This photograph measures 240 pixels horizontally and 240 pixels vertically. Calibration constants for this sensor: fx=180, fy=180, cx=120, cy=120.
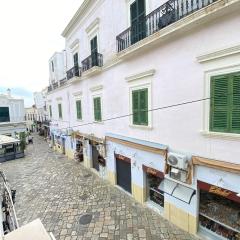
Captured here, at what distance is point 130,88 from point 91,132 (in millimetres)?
5538

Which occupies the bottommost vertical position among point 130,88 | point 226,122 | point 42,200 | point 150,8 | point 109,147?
point 42,200

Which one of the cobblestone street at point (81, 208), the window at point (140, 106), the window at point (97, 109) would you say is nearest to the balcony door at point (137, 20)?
the window at point (140, 106)

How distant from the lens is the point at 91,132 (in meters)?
12.8

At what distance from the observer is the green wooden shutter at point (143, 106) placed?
760 centimetres

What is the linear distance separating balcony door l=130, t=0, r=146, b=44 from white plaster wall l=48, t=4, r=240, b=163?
0.51m

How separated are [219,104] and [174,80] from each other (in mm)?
1765

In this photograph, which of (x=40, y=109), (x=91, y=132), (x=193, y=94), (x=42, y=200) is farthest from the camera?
(x=40, y=109)

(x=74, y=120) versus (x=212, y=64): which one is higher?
(x=212, y=64)

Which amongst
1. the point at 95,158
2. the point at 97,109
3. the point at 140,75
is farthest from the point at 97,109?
the point at 140,75

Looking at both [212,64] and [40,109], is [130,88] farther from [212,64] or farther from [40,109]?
[40,109]

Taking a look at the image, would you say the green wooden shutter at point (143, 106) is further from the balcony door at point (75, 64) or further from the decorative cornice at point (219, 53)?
the balcony door at point (75, 64)

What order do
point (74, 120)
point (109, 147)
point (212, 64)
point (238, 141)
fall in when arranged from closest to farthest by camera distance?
point (238, 141), point (212, 64), point (109, 147), point (74, 120)

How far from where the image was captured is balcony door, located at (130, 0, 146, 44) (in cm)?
734

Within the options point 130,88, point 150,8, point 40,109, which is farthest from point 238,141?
point 40,109
